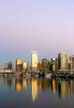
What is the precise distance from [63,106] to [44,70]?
138606 mm

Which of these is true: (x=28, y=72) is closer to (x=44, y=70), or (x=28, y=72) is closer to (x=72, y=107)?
(x=44, y=70)

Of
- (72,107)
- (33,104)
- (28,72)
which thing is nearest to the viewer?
(72,107)

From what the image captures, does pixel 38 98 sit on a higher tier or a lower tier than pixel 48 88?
lower

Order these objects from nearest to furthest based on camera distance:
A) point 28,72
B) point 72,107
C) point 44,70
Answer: point 72,107 < point 44,70 < point 28,72

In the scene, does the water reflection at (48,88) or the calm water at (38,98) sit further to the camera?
the water reflection at (48,88)

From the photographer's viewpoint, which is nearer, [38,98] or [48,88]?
[38,98]

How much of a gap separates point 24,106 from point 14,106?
1.05 metres

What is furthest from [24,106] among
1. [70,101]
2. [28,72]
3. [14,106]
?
[28,72]

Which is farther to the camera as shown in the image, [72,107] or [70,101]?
[70,101]

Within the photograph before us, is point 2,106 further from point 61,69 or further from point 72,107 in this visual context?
point 61,69

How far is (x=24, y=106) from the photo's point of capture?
112 ft

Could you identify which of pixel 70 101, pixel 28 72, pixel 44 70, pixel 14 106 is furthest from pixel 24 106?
pixel 28 72

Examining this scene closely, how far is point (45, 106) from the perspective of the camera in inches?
1345

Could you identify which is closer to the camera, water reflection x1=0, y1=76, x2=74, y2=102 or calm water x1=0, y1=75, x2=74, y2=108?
calm water x1=0, y1=75, x2=74, y2=108
